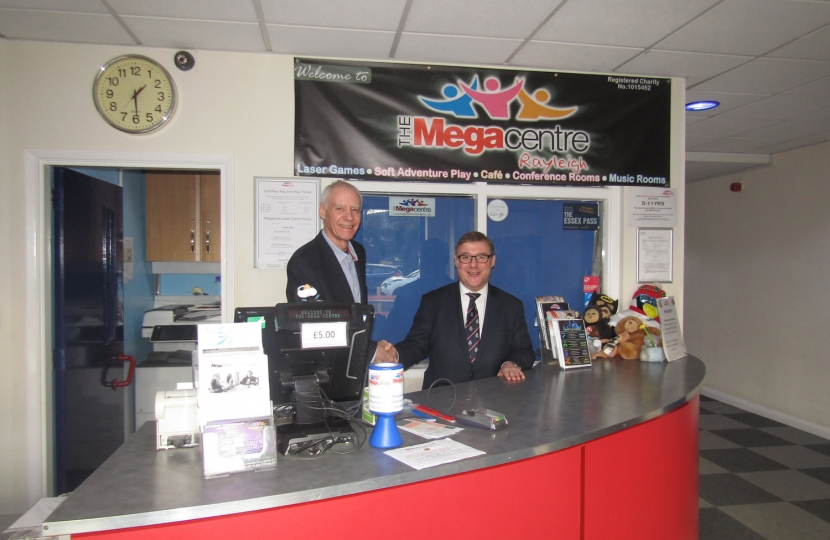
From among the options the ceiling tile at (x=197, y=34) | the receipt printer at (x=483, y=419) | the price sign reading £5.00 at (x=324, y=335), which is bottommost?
the receipt printer at (x=483, y=419)

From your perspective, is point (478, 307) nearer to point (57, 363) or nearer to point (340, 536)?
point (340, 536)

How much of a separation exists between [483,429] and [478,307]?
1159 mm

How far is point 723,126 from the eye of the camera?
189 inches

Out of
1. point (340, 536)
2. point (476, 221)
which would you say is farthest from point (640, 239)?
point (340, 536)

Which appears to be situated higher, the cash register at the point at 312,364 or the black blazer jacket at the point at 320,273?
the black blazer jacket at the point at 320,273

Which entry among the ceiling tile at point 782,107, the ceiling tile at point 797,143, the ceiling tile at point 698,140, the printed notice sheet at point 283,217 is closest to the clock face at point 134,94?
the printed notice sheet at point 283,217

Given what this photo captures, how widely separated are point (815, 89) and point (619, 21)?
2.04 m

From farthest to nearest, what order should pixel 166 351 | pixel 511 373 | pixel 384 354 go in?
pixel 166 351 → pixel 511 373 → pixel 384 354

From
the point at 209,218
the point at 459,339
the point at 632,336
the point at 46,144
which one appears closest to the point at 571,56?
the point at 632,336

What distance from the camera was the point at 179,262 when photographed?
201 inches

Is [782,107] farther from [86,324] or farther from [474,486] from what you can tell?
[86,324]

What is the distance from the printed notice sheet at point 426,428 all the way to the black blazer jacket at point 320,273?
877mm

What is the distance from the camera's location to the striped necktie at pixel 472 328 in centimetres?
286

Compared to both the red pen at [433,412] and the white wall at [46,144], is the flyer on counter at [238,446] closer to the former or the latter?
the red pen at [433,412]
